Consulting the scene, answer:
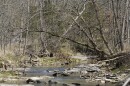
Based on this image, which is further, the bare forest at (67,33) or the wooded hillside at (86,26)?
the bare forest at (67,33)

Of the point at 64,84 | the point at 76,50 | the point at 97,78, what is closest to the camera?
the point at 64,84

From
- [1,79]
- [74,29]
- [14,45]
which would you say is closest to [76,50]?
[14,45]

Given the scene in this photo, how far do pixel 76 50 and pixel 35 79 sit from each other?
22780 mm

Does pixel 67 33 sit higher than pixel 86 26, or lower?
lower

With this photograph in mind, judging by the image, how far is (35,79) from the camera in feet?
69.2

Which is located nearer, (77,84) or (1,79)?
(77,84)

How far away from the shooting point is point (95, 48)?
32.4ft

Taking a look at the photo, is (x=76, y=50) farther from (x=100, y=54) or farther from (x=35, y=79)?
(x=100, y=54)

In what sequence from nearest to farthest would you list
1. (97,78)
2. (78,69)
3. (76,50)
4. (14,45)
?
(97,78)
(78,69)
(76,50)
(14,45)

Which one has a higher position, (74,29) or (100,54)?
(74,29)

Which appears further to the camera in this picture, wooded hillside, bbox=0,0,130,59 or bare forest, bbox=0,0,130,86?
bare forest, bbox=0,0,130,86

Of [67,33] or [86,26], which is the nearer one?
[86,26]

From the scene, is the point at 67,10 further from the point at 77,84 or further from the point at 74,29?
the point at 77,84

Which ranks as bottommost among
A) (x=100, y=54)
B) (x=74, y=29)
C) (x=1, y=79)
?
(x=1, y=79)
